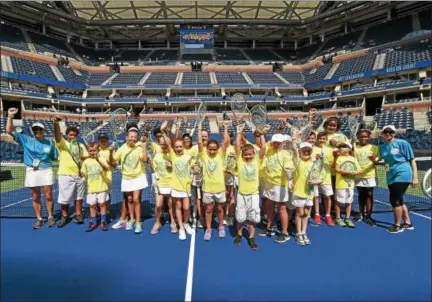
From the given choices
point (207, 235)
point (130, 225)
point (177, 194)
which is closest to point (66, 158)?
point (130, 225)

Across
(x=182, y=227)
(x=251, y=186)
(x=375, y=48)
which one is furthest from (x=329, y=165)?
(x=375, y=48)

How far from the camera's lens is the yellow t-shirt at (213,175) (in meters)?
4.78

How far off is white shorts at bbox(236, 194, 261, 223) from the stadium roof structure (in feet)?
131

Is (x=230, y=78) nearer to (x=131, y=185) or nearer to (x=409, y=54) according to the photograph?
(x=409, y=54)

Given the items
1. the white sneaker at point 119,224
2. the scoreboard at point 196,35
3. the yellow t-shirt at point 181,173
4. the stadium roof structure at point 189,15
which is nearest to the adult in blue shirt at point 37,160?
the white sneaker at point 119,224

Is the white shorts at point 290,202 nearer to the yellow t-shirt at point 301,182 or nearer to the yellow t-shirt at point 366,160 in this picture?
the yellow t-shirt at point 301,182

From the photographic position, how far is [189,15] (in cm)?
4266

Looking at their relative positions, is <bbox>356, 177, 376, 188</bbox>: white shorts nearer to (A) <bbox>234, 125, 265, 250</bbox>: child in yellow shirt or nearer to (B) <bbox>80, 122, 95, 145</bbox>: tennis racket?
(A) <bbox>234, 125, 265, 250</bbox>: child in yellow shirt

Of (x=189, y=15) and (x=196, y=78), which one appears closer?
(x=196, y=78)

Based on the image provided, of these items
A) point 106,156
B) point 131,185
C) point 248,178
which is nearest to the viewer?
point 248,178

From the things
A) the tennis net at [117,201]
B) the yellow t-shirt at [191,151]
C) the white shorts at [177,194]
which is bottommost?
the tennis net at [117,201]

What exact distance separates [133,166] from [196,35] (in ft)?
142

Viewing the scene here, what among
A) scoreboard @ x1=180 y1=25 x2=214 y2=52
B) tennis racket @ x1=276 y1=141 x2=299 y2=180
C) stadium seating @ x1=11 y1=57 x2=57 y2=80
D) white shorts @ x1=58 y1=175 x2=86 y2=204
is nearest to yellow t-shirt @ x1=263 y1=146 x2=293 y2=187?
tennis racket @ x1=276 y1=141 x2=299 y2=180

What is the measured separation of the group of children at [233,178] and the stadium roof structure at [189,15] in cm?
3859
